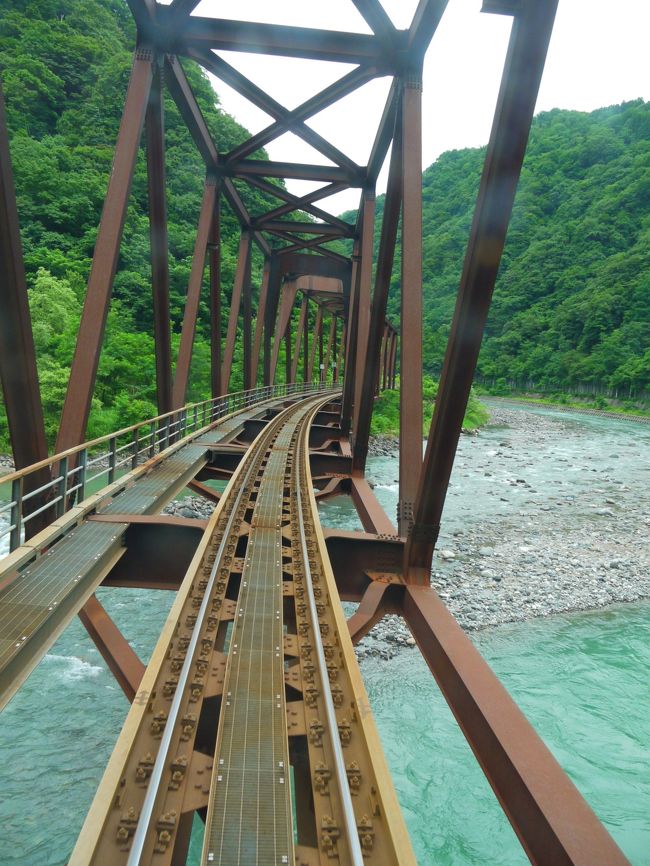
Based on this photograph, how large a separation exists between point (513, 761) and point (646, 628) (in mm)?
11376

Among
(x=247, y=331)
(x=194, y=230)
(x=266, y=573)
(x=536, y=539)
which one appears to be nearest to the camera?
(x=266, y=573)

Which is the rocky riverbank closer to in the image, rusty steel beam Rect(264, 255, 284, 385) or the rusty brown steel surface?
the rusty brown steel surface

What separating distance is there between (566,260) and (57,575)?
105015mm

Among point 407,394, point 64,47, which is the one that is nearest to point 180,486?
point 407,394

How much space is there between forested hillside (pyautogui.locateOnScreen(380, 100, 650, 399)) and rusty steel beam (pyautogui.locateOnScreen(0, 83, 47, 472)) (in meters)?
69.4

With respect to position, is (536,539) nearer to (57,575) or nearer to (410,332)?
(410,332)

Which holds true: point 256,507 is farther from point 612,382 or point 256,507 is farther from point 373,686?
point 612,382

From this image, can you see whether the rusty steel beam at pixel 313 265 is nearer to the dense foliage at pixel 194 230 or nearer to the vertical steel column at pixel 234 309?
the dense foliage at pixel 194 230

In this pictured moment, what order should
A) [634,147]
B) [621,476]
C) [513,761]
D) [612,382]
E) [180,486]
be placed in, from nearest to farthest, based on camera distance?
[513,761]
[180,486]
[621,476]
[612,382]
[634,147]

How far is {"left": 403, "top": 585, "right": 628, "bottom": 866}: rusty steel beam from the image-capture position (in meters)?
2.37

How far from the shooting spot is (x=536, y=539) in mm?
17141

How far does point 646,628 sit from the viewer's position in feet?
39.2

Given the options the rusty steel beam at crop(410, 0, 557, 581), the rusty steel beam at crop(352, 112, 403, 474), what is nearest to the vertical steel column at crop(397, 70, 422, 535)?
the rusty steel beam at crop(352, 112, 403, 474)

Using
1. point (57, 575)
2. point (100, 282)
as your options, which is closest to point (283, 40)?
point (100, 282)
